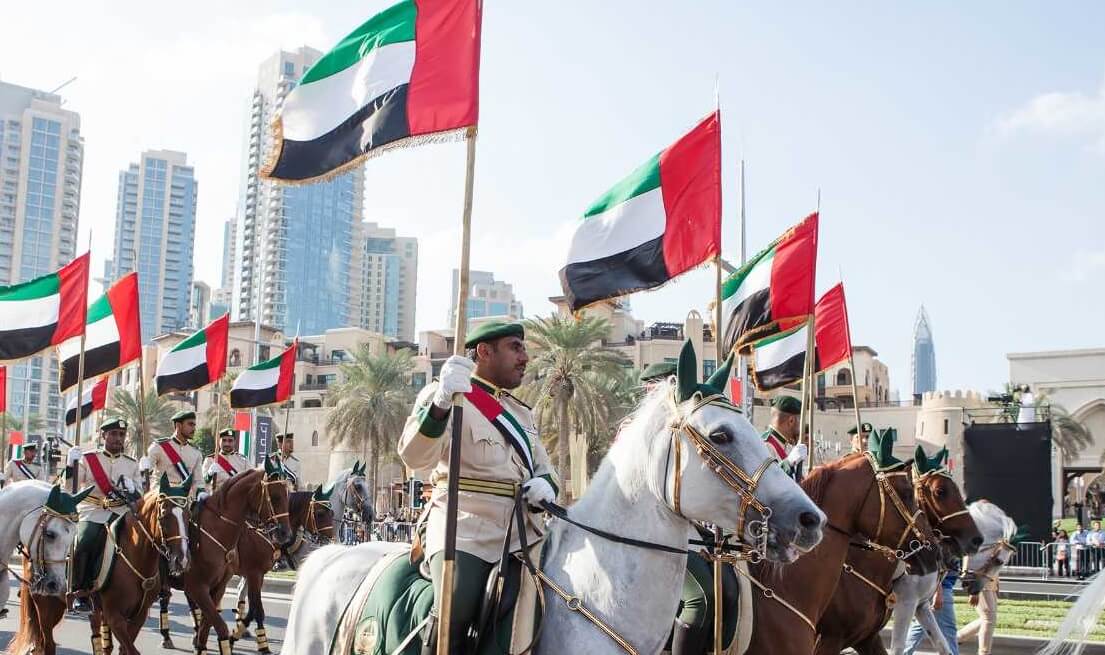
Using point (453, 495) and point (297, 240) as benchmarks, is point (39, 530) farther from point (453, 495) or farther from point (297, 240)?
point (297, 240)

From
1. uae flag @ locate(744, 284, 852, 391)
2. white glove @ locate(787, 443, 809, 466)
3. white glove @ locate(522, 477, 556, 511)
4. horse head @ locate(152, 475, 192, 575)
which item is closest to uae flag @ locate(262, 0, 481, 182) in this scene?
white glove @ locate(522, 477, 556, 511)

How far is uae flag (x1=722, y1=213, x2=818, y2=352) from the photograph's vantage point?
478 inches

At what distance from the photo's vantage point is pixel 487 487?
5.75 meters

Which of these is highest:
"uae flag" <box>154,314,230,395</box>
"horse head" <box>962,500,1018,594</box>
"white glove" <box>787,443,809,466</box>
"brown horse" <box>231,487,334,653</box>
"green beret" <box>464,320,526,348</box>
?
"uae flag" <box>154,314,230,395</box>

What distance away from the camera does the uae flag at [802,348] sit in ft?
47.5

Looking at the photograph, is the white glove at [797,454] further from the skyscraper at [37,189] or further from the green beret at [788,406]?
the skyscraper at [37,189]

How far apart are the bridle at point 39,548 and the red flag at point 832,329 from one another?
9808mm

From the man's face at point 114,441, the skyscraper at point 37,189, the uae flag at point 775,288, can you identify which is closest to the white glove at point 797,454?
the uae flag at point 775,288

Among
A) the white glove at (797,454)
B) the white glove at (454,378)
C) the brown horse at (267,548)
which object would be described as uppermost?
the white glove at (454,378)

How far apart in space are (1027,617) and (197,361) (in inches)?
592

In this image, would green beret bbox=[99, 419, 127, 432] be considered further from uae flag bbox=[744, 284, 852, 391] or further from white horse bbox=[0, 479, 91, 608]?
uae flag bbox=[744, 284, 852, 391]

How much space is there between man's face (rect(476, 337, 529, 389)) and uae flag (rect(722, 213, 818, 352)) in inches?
245

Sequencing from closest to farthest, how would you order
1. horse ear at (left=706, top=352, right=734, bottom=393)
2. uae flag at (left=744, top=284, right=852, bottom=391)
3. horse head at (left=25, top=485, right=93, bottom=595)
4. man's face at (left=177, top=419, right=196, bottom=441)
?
horse ear at (left=706, top=352, right=734, bottom=393)
horse head at (left=25, top=485, right=93, bottom=595)
uae flag at (left=744, top=284, right=852, bottom=391)
man's face at (left=177, top=419, right=196, bottom=441)

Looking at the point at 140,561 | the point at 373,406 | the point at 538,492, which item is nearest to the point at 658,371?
the point at 538,492
